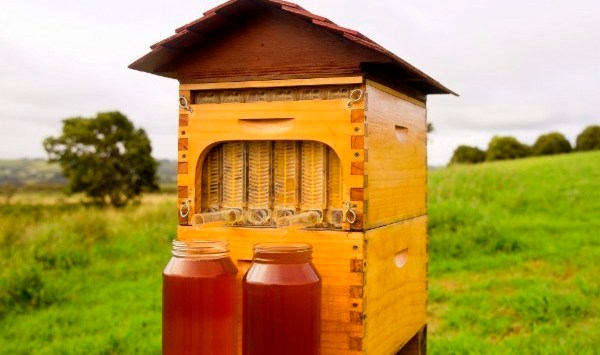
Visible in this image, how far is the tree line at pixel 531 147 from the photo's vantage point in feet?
150

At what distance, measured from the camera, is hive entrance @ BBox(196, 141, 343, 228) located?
2785 millimetres

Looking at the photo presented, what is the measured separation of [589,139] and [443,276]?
42.4m

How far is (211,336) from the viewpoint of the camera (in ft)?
8.13

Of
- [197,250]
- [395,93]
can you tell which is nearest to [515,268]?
[395,93]

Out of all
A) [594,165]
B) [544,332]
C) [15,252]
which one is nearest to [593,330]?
[544,332]

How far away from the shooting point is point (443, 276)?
900 cm

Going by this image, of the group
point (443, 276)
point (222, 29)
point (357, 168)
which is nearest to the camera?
point (357, 168)

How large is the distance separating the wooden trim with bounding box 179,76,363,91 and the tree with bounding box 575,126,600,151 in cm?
4808

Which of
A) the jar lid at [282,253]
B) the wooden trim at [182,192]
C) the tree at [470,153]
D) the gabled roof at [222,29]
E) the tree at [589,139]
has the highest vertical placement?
the tree at [589,139]

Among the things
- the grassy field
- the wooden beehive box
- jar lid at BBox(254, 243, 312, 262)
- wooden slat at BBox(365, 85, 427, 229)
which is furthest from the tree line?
jar lid at BBox(254, 243, 312, 262)

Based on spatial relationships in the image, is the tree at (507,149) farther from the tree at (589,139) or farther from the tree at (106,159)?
the tree at (106,159)

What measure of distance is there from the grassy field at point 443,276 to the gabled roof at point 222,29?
162 inches

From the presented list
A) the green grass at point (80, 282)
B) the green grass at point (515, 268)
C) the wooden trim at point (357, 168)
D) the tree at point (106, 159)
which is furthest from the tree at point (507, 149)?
the wooden trim at point (357, 168)

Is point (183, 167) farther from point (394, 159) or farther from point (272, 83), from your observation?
point (394, 159)
